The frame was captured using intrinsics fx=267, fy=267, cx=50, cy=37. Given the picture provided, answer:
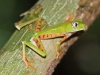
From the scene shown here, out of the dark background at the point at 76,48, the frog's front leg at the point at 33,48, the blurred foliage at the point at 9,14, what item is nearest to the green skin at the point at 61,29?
the frog's front leg at the point at 33,48

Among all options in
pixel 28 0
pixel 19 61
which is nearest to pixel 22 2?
pixel 28 0

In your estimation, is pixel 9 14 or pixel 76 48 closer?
pixel 9 14

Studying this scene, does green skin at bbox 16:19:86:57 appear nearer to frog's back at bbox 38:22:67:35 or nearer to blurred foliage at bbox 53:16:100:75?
frog's back at bbox 38:22:67:35

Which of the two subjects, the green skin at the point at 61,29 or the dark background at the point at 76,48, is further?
the dark background at the point at 76,48

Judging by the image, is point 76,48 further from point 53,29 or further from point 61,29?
point 53,29

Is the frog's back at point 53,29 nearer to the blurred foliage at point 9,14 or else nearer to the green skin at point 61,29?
the green skin at point 61,29

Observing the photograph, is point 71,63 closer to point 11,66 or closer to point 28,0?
point 28,0

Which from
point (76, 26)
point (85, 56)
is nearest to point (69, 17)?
point (76, 26)

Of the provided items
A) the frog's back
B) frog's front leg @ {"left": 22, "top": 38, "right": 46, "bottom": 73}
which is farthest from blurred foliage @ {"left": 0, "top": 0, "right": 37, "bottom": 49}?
frog's front leg @ {"left": 22, "top": 38, "right": 46, "bottom": 73}
